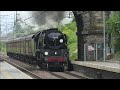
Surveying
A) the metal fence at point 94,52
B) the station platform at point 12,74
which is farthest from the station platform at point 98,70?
the metal fence at point 94,52

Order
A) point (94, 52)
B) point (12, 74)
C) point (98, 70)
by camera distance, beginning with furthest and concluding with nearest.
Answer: point (94, 52), point (12, 74), point (98, 70)

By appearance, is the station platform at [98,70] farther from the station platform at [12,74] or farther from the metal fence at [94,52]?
the metal fence at [94,52]

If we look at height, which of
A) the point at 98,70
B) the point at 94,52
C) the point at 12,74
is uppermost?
the point at 94,52

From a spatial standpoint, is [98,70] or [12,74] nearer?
[98,70]

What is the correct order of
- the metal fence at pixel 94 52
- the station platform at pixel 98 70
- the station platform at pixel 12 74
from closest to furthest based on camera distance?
1. the station platform at pixel 98 70
2. the station platform at pixel 12 74
3. the metal fence at pixel 94 52

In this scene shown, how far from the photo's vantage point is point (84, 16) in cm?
3647

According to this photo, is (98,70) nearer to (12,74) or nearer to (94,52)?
(12,74)

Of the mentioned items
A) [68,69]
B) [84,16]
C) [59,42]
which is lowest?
[68,69]

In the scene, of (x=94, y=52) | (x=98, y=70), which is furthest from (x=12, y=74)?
(x=94, y=52)

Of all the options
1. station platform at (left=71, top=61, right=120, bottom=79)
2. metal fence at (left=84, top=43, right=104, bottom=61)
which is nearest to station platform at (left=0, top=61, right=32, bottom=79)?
station platform at (left=71, top=61, right=120, bottom=79)
